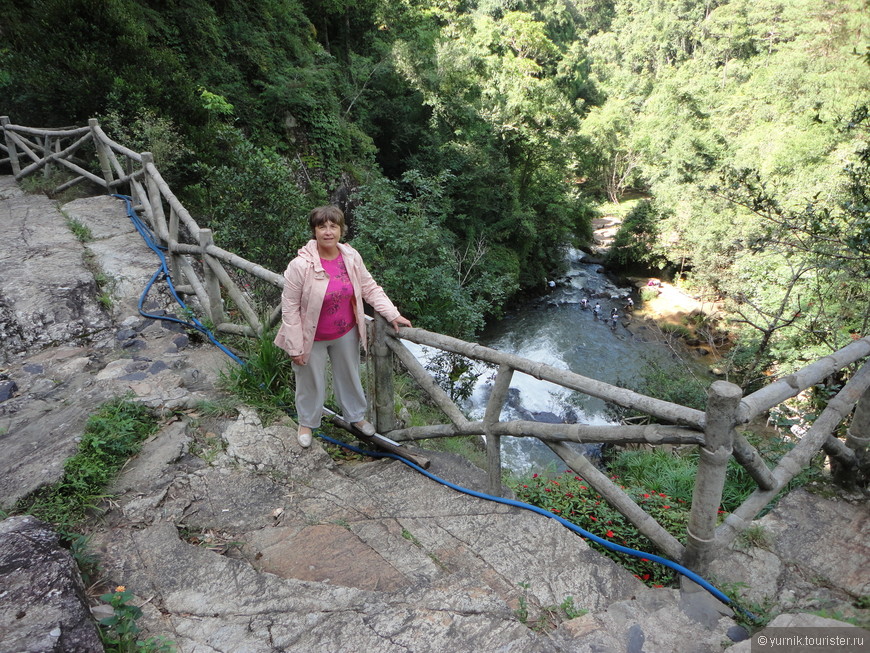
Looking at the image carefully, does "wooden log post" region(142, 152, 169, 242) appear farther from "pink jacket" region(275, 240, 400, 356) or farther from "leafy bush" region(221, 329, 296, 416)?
"pink jacket" region(275, 240, 400, 356)

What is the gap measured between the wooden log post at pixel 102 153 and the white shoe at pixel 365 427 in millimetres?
6387

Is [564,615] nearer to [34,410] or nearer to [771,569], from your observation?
[771,569]

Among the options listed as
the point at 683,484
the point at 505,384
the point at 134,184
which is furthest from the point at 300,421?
the point at 134,184

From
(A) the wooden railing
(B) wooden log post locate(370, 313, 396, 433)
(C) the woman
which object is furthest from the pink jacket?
(A) the wooden railing

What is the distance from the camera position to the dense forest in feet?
26.1

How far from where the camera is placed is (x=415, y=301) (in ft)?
35.6

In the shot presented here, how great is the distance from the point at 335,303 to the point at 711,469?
211cm

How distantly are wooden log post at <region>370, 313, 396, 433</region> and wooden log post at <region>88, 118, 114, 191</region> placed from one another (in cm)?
632

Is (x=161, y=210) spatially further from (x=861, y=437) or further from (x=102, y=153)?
(x=861, y=437)

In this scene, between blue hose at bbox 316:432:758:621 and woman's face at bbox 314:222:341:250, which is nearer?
blue hose at bbox 316:432:758:621

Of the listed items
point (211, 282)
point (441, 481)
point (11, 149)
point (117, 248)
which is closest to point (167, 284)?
point (117, 248)

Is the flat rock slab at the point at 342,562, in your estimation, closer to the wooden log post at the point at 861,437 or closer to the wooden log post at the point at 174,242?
the wooden log post at the point at 861,437

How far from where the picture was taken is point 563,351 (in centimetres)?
1669

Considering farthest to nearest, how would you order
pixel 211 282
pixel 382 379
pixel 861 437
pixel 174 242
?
pixel 174 242
pixel 211 282
pixel 382 379
pixel 861 437
